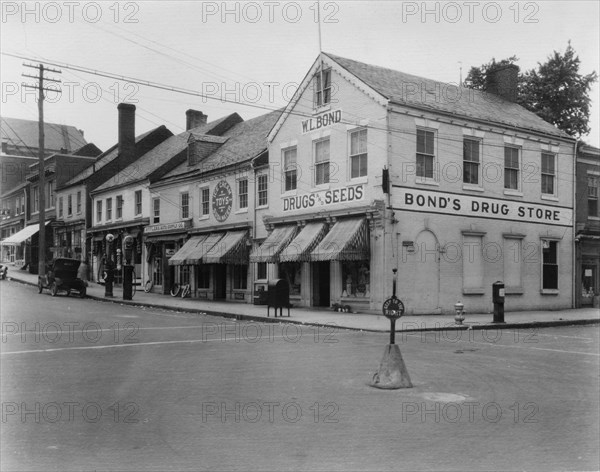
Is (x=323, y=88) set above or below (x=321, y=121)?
above

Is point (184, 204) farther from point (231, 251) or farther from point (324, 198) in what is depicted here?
point (324, 198)

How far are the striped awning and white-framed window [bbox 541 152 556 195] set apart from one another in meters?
14.7

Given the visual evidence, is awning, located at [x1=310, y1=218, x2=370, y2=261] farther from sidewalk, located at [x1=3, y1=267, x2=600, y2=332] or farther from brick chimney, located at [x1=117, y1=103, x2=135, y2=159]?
brick chimney, located at [x1=117, y1=103, x2=135, y2=159]

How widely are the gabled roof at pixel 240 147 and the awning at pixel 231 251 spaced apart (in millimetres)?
3593

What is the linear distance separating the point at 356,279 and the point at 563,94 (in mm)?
25048

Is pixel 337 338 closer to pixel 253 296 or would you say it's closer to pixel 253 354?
pixel 253 354

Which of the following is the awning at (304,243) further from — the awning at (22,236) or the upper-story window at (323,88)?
the awning at (22,236)

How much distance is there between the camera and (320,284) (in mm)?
25906

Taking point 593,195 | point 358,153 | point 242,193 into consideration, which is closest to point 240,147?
point 242,193

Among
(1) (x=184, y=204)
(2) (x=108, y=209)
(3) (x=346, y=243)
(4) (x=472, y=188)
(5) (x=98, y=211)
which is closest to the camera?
(3) (x=346, y=243)

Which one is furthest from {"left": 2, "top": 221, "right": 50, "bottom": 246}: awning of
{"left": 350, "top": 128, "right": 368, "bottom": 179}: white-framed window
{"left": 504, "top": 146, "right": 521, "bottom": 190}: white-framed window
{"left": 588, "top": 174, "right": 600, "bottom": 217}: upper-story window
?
{"left": 588, "top": 174, "right": 600, "bottom": 217}: upper-story window

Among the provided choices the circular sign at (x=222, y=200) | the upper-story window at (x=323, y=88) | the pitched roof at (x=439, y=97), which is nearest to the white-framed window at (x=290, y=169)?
the upper-story window at (x=323, y=88)

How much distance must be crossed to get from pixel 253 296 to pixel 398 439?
22478 millimetres

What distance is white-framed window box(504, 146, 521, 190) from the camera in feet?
85.3
